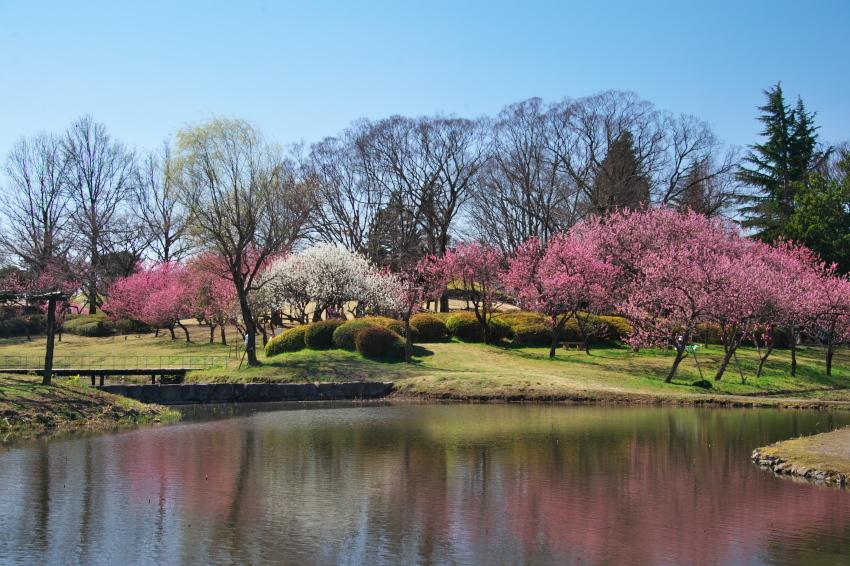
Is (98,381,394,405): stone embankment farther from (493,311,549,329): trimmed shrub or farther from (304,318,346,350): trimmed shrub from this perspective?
(493,311,549,329): trimmed shrub

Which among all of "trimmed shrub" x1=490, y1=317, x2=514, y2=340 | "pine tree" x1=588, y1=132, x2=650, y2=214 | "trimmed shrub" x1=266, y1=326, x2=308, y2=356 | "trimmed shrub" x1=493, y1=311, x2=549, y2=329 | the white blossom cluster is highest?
"pine tree" x1=588, y1=132, x2=650, y2=214

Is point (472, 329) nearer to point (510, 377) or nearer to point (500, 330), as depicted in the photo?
point (500, 330)

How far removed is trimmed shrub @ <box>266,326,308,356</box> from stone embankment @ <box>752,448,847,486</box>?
85.3 feet

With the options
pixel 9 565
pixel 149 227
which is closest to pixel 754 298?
pixel 9 565

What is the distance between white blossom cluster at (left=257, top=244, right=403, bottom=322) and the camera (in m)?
46.2

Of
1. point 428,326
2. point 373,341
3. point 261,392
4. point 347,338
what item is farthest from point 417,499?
point 428,326

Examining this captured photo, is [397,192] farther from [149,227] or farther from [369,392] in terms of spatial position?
[369,392]

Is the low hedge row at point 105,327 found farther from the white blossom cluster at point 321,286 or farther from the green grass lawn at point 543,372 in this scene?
the white blossom cluster at point 321,286

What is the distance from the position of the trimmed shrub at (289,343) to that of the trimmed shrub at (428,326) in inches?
294

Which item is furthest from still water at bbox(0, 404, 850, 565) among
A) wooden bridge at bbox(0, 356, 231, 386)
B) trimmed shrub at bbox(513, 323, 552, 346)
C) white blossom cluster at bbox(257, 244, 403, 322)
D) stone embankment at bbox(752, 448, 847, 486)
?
white blossom cluster at bbox(257, 244, 403, 322)

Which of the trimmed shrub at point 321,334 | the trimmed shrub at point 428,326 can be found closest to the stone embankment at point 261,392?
the trimmed shrub at point 321,334

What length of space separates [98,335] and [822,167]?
64.6 m

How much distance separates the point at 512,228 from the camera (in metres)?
61.8

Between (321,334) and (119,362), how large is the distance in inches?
484
